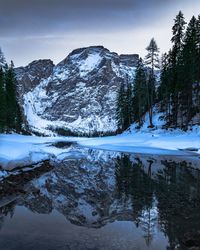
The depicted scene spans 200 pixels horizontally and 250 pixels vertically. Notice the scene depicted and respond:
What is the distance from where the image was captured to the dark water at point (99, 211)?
28.3ft

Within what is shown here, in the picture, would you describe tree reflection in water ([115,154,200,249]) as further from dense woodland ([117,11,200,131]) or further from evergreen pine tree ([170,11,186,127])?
evergreen pine tree ([170,11,186,127])

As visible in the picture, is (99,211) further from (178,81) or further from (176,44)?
(176,44)

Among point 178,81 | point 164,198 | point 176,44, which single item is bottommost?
point 164,198

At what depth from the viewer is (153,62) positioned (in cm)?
5747

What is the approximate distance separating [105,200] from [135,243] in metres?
5.06

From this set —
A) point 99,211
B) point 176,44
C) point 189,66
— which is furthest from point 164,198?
point 176,44

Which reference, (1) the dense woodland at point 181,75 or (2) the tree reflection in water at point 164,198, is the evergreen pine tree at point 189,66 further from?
(2) the tree reflection in water at point 164,198

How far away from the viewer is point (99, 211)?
11922 mm

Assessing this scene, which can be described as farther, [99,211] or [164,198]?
[164,198]

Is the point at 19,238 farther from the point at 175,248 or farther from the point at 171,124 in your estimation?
the point at 171,124

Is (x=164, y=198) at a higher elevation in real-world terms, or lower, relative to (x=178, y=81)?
lower

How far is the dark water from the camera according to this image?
28.3ft

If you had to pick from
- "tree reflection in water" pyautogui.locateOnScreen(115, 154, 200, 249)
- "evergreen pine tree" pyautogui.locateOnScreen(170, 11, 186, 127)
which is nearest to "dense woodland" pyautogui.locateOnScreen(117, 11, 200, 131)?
"evergreen pine tree" pyautogui.locateOnScreen(170, 11, 186, 127)

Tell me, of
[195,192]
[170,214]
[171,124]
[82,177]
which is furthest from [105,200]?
[171,124]
